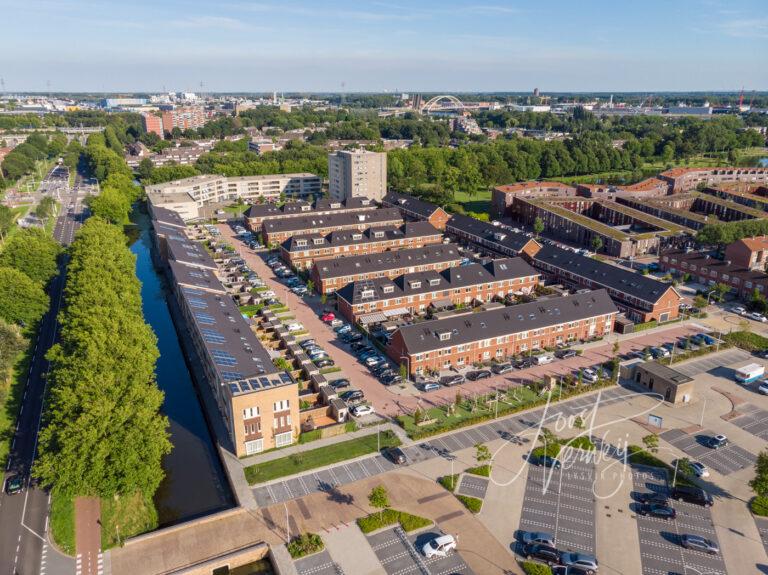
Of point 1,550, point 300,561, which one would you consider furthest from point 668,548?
point 1,550

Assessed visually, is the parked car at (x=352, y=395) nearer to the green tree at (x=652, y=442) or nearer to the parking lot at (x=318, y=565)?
the parking lot at (x=318, y=565)

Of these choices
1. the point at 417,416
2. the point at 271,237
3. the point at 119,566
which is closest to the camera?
the point at 119,566

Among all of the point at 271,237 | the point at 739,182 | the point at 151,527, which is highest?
the point at 739,182

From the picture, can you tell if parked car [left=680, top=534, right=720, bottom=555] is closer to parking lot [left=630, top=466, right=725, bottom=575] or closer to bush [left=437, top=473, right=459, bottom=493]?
parking lot [left=630, top=466, right=725, bottom=575]

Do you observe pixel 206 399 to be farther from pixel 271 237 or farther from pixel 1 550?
pixel 271 237

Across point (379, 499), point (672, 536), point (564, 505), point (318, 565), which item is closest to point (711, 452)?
point (672, 536)

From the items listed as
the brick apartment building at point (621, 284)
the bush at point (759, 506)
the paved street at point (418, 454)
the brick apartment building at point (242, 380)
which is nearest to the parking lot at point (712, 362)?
the brick apartment building at point (621, 284)
